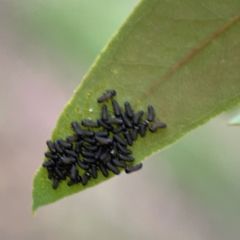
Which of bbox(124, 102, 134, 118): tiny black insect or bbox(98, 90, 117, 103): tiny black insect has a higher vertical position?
bbox(98, 90, 117, 103): tiny black insect

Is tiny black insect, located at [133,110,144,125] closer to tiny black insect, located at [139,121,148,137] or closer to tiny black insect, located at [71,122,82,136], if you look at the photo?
tiny black insect, located at [139,121,148,137]

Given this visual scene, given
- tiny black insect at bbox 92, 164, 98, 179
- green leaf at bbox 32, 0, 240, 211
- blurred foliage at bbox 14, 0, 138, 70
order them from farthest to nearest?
1. blurred foliage at bbox 14, 0, 138, 70
2. tiny black insect at bbox 92, 164, 98, 179
3. green leaf at bbox 32, 0, 240, 211

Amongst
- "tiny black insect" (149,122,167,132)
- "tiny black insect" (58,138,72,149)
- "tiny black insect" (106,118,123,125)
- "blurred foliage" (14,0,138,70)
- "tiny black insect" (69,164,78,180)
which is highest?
"blurred foliage" (14,0,138,70)

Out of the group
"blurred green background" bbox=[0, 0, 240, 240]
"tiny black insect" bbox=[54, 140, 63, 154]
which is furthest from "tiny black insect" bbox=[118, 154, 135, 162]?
"blurred green background" bbox=[0, 0, 240, 240]

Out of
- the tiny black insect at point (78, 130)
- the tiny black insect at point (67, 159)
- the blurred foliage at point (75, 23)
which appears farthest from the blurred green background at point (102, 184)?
the tiny black insect at point (78, 130)

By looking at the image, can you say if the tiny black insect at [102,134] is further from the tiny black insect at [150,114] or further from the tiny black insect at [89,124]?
the tiny black insect at [150,114]

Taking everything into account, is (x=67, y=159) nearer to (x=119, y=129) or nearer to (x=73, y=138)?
(x=73, y=138)

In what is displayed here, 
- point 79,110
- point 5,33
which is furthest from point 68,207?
point 79,110

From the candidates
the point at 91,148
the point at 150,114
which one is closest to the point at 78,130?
the point at 91,148
